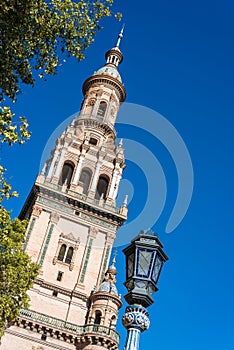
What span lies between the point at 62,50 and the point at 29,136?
8.73 feet

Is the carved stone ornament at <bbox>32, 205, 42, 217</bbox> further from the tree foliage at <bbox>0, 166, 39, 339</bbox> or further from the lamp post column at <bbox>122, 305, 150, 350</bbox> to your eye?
the lamp post column at <bbox>122, 305, 150, 350</bbox>

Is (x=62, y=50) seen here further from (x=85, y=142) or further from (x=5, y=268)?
(x=85, y=142)

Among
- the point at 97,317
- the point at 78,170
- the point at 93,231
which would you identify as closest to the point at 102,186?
the point at 78,170

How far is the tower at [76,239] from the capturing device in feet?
113

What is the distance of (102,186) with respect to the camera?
1815 inches

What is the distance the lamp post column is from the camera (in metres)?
7.61

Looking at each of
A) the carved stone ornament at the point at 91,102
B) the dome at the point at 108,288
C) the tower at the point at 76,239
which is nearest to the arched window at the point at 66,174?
the tower at the point at 76,239

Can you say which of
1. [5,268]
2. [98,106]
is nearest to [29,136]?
[5,268]

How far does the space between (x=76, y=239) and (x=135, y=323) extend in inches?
1290

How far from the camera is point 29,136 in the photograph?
41.3 ft

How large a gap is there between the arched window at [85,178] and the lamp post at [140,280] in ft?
119

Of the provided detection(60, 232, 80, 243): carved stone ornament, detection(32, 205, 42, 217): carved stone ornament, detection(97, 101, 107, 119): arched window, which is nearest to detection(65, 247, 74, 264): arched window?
detection(60, 232, 80, 243): carved stone ornament

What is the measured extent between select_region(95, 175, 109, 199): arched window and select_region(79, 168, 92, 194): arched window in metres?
1.20

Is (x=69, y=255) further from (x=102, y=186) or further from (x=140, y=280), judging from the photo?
(x=140, y=280)
